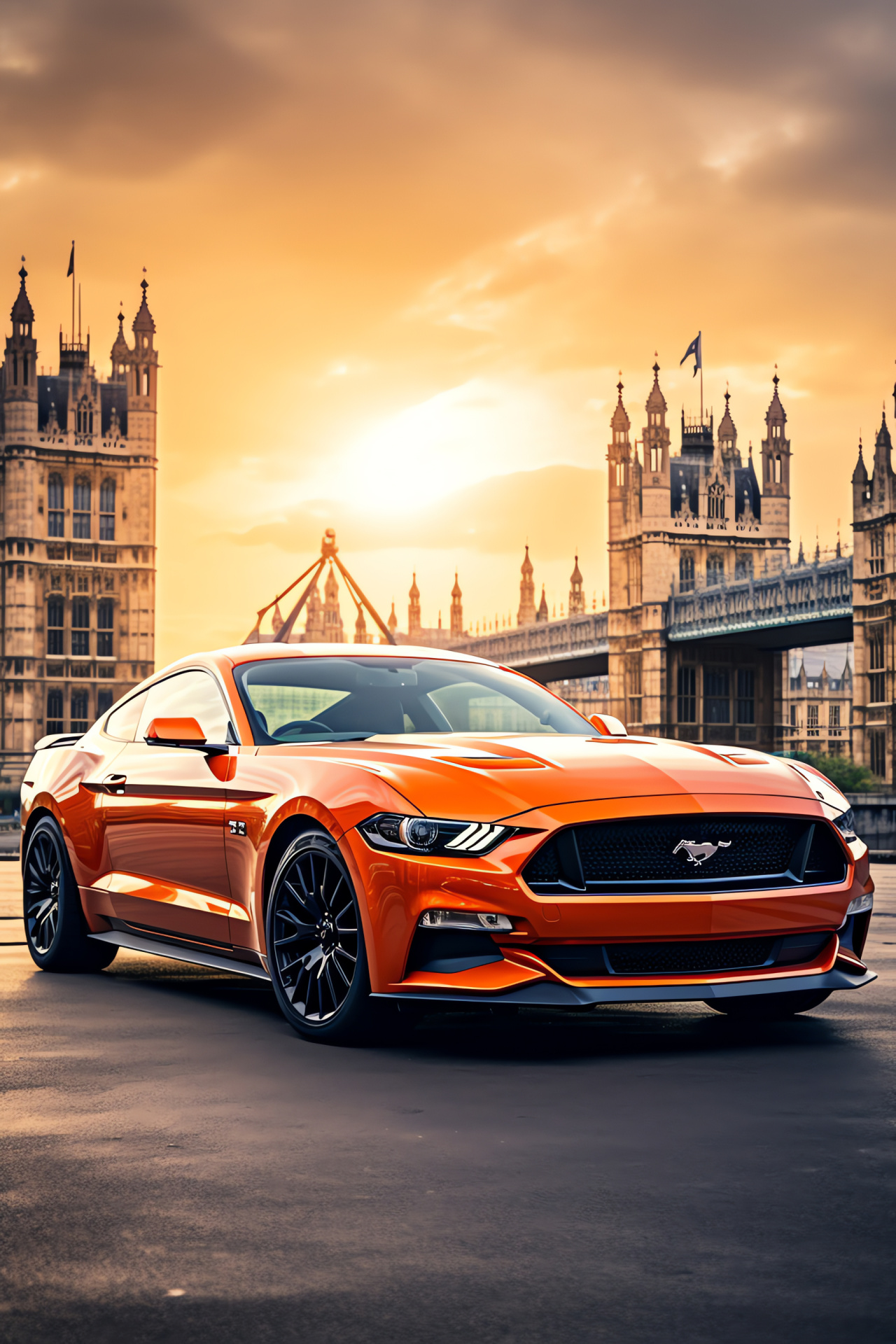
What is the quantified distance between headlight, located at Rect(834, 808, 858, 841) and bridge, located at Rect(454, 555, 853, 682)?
2782 inches

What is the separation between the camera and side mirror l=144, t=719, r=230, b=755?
5973 millimetres

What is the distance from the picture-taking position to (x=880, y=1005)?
628 cm

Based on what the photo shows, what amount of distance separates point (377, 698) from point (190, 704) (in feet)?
2.59

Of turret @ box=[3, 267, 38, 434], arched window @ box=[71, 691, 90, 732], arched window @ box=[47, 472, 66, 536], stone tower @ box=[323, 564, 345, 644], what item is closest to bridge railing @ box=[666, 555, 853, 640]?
arched window @ box=[71, 691, 90, 732]

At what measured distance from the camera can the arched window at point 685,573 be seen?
4045 inches

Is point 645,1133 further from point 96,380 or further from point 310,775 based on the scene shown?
point 96,380

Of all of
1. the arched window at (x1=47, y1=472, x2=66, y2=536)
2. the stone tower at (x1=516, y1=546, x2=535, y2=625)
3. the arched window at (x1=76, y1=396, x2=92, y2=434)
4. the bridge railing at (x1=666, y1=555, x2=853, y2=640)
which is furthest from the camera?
the stone tower at (x1=516, y1=546, x2=535, y2=625)

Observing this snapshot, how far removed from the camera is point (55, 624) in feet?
304

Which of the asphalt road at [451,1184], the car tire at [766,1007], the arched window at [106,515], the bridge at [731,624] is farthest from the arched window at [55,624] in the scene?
the car tire at [766,1007]

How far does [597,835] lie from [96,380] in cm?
9473

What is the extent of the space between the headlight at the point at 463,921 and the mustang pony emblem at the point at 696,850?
61cm

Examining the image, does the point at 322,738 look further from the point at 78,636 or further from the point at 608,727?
the point at 78,636

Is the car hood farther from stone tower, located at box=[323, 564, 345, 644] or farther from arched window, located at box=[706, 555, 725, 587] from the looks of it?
stone tower, located at box=[323, 564, 345, 644]

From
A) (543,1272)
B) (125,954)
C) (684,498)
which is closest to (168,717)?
(125,954)
